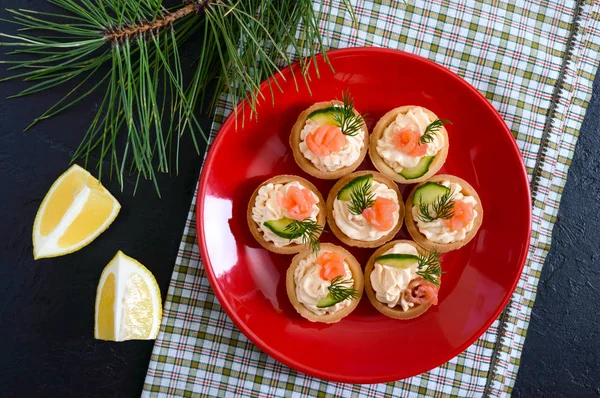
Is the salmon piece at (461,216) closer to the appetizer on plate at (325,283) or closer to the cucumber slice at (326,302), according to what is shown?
the appetizer on plate at (325,283)

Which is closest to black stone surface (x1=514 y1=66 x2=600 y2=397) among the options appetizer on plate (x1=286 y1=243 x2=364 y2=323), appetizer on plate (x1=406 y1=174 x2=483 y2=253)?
appetizer on plate (x1=406 y1=174 x2=483 y2=253)

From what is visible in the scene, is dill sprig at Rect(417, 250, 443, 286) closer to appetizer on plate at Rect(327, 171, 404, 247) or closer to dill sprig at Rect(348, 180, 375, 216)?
appetizer on plate at Rect(327, 171, 404, 247)

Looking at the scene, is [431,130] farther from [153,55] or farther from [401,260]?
[153,55]

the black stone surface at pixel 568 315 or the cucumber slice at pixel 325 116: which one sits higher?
the cucumber slice at pixel 325 116

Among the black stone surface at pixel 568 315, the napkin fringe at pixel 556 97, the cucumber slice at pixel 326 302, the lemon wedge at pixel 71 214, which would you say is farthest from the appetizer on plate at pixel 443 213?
the lemon wedge at pixel 71 214

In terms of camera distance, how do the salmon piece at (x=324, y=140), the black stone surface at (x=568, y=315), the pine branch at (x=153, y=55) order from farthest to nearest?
the black stone surface at (x=568, y=315)
the salmon piece at (x=324, y=140)
the pine branch at (x=153, y=55)

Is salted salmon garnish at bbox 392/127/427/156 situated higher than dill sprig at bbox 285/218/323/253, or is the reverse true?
salted salmon garnish at bbox 392/127/427/156
